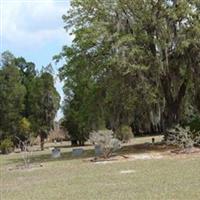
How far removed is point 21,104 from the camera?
5450 centimetres

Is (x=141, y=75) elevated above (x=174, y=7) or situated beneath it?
situated beneath

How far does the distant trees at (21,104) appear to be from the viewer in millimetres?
53344

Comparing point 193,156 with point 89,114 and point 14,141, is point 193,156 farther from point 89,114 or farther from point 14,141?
point 14,141

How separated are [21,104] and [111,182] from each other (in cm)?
3891

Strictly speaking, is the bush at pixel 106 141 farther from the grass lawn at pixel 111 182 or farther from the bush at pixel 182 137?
the grass lawn at pixel 111 182

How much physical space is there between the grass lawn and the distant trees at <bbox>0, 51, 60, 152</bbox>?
30.3 metres

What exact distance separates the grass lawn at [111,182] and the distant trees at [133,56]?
6.66 metres

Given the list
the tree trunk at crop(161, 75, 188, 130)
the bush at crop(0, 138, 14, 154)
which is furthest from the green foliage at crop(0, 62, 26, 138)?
the tree trunk at crop(161, 75, 188, 130)

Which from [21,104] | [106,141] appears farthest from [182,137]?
[21,104]

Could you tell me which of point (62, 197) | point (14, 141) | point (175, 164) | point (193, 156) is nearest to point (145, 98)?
point (193, 156)

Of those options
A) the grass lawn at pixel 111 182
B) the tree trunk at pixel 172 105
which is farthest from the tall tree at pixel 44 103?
the grass lawn at pixel 111 182

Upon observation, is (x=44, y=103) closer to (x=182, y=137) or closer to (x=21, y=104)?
(x=21, y=104)

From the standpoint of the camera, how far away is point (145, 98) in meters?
29.2

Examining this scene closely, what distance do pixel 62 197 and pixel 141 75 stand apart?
1538 cm
